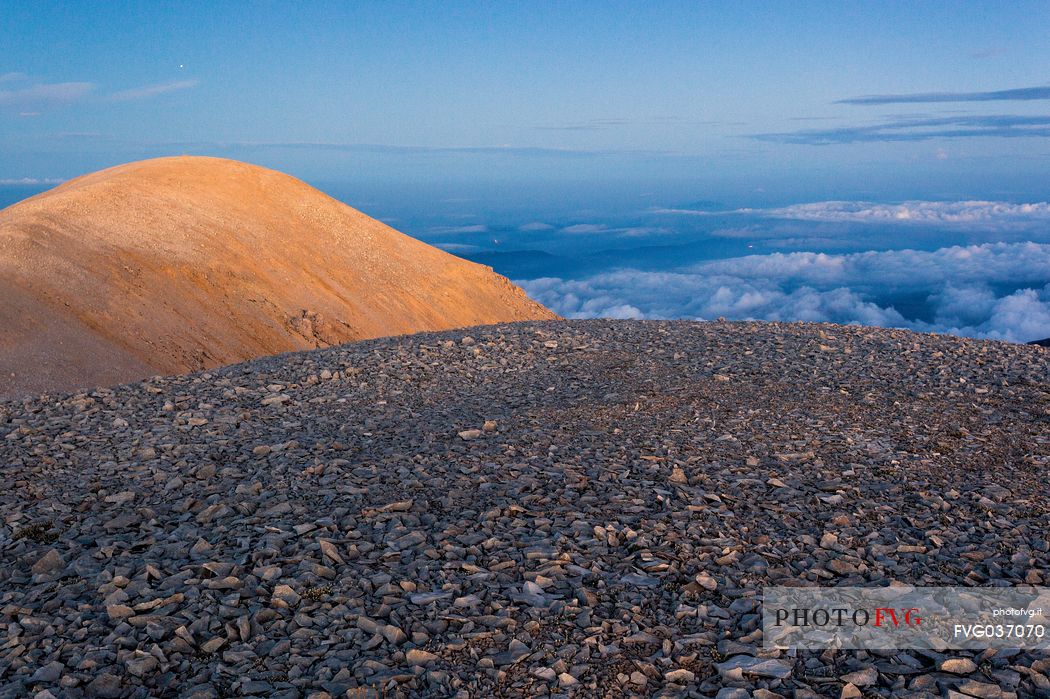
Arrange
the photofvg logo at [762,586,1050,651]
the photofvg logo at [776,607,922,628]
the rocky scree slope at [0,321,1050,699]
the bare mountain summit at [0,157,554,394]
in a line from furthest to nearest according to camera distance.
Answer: the bare mountain summit at [0,157,554,394]
the photofvg logo at [776,607,922,628]
the photofvg logo at [762,586,1050,651]
the rocky scree slope at [0,321,1050,699]

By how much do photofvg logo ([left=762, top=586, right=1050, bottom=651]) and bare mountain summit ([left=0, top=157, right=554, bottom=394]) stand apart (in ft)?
63.2

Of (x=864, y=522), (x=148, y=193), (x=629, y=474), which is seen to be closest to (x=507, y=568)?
(x=629, y=474)

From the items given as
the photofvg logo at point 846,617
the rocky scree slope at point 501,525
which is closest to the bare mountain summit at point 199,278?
the rocky scree slope at point 501,525

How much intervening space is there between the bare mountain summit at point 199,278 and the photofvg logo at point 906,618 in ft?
63.2

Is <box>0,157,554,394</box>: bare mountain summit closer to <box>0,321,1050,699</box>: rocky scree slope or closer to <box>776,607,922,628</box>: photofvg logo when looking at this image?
<box>0,321,1050,699</box>: rocky scree slope

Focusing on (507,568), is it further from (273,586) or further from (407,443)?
(407,443)

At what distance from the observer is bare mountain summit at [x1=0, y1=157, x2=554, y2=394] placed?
74.6 ft

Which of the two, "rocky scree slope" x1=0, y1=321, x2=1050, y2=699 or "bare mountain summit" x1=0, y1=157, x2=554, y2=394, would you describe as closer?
"rocky scree slope" x1=0, y1=321, x2=1050, y2=699

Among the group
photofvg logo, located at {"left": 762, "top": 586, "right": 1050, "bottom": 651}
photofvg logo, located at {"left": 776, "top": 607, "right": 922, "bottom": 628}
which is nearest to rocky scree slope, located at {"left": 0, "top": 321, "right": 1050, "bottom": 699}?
photofvg logo, located at {"left": 762, "top": 586, "right": 1050, "bottom": 651}

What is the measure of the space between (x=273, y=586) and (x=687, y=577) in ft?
11.0

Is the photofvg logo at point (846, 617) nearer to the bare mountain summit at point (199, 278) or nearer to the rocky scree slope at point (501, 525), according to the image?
the rocky scree slope at point (501, 525)

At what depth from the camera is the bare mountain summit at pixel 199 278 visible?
22.8 meters

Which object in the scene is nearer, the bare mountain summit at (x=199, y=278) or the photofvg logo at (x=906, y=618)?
the photofvg logo at (x=906, y=618)

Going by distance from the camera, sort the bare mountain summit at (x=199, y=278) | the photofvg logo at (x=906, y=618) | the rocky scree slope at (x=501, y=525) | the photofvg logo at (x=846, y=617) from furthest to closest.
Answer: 1. the bare mountain summit at (x=199, y=278)
2. the photofvg logo at (x=846, y=617)
3. the photofvg logo at (x=906, y=618)
4. the rocky scree slope at (x=501, y=525)
